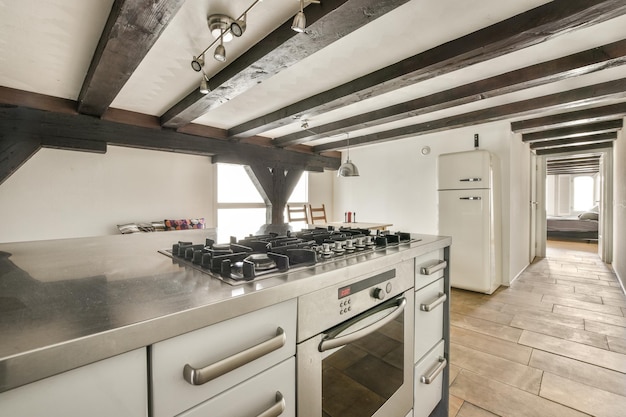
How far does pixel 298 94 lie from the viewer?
2838 millimetres

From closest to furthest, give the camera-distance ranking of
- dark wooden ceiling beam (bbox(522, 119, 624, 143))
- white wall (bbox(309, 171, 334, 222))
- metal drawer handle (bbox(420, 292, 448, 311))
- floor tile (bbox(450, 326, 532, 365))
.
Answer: metal drawer handle (bbox(420, 292, 448, 311)), floor tile (bbox(450, 326, 532, 365)), dark wooden ceiling beam (bbox(522, 119, 624, 143)), white wall (bbox(309, 171, 334, 222))

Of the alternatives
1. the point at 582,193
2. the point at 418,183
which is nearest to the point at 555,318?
the point at 418,183

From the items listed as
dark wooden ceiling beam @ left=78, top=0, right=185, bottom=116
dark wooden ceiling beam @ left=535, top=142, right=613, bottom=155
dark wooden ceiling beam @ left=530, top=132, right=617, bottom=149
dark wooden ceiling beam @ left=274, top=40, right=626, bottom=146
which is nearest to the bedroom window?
dark wooden ceiling beam @ left=535, top=142, right=613, bottom=155

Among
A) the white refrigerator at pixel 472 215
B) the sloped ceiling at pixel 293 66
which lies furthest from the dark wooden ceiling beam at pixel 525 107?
the white refrigerator at pixel 472 215

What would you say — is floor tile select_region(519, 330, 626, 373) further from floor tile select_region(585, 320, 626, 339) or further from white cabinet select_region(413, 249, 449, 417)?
white cabinet select_region(413, 249, 449, 417)

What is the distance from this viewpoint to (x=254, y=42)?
6.19 ft

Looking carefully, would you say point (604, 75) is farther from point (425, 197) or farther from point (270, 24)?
point (270, 24)

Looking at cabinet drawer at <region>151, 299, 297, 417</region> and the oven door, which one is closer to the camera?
cabinet drawer at <region>151, 299, 297, 417</region>

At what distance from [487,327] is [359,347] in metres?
2.23

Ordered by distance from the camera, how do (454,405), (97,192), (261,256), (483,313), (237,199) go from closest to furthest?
(261,256)
(454,405)
(483,313)
(97,192)
(237,199)

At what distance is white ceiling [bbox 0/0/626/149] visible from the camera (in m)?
1.56

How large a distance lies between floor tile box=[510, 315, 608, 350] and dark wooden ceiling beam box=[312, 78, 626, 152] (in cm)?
212

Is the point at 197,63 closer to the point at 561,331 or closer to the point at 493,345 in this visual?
the point at 493,345

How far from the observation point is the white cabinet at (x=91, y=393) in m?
0.37
